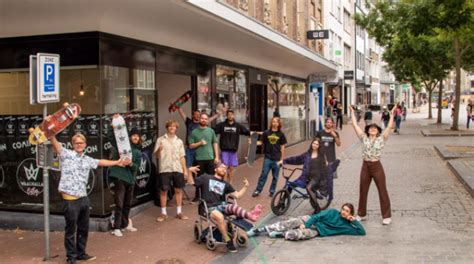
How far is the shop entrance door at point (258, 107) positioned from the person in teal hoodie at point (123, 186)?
10538mm

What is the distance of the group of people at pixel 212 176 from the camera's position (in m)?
6.23

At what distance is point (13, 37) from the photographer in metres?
8.57

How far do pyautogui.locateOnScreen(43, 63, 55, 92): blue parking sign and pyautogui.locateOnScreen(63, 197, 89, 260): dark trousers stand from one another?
139 centimetres

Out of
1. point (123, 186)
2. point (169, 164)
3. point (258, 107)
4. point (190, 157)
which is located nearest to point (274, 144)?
point (190, 157)

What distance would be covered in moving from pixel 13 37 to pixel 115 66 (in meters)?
1.74

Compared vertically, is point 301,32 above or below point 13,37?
above

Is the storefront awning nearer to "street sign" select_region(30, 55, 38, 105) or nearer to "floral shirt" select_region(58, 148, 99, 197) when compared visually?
"street sign" select_region(30, 55, 38, 105)

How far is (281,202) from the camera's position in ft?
29.1

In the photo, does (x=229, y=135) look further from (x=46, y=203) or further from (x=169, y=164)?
(x=46, y=203)

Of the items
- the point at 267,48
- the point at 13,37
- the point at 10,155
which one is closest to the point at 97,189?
the point at 10,155

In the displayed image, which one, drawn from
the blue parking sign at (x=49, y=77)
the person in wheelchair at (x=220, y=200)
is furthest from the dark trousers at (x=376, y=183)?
the blue parking sign at (x=49, y=77)

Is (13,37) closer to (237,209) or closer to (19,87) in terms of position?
(19,87)

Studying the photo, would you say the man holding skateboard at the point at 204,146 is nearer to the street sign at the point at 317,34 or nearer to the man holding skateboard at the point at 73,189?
the man holding skateboard at the point at 73,189

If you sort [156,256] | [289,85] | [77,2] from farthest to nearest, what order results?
[289,85]
[77,2]
[156,256]
